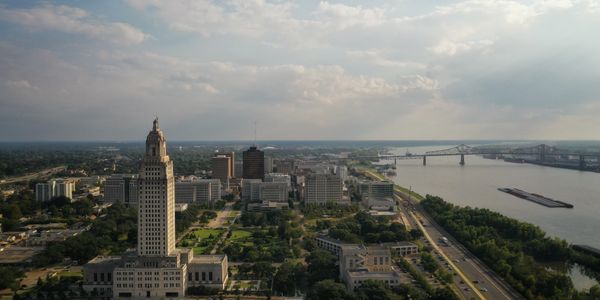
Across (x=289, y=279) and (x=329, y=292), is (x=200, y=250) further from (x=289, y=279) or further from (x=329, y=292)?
(x=329, y=292)

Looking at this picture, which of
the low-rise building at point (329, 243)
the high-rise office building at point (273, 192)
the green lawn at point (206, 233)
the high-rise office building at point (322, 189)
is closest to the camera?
the low-rise building at point (329, 243)

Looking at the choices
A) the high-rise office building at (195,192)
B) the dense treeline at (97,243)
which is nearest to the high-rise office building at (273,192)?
the high-rise office building at (195,192)

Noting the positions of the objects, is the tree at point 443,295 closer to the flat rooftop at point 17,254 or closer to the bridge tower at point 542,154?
the flat rooftop at point 17,254

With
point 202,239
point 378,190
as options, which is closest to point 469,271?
point 202,239

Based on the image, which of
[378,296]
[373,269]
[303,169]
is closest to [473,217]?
[373,269]

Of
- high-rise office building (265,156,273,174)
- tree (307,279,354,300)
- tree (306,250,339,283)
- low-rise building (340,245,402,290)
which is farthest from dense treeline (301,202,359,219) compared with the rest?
high-rise office building (265,156,273,174)
